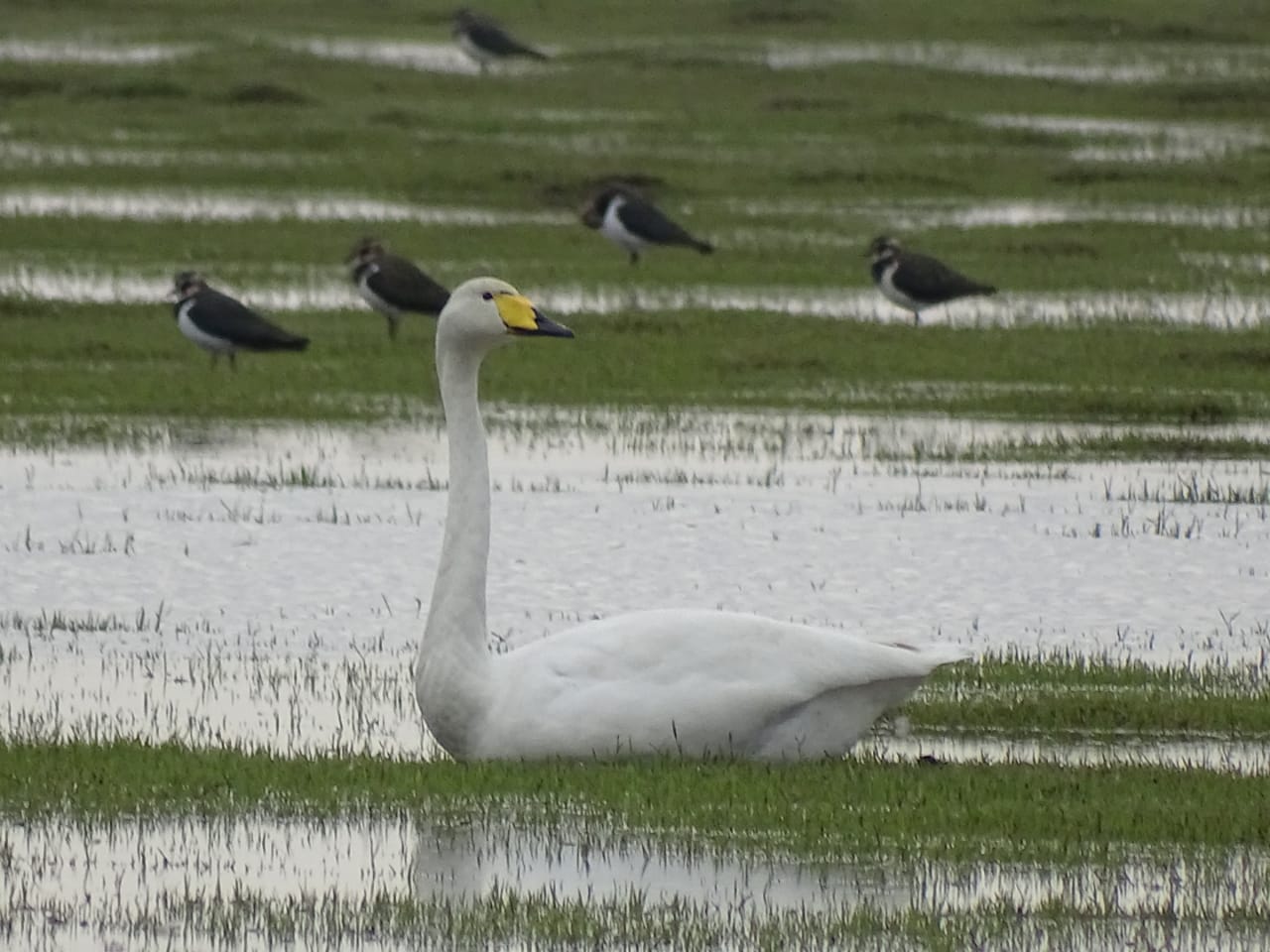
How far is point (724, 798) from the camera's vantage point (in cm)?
810

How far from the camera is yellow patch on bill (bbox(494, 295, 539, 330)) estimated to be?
29.8 feet

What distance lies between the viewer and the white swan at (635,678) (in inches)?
338

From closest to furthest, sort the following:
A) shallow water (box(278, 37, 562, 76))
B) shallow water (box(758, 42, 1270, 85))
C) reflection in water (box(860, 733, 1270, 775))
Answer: reflection in water (box(860, 733, 1270, 775)), shallow water (box(278, 37, 562, 76)), shallow water (box(758, 42, 1270, 85))

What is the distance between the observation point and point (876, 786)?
27.3 feet

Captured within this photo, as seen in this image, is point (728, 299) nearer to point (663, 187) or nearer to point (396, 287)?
point (396, 287)

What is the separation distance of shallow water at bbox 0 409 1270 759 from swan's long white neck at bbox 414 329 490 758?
695 mm

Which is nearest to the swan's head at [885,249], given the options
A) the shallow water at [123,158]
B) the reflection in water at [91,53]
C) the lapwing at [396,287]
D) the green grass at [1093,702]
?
the lapwing at [396,287]

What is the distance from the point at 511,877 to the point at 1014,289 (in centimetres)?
1805

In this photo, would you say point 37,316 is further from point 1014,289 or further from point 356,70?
point 356,70

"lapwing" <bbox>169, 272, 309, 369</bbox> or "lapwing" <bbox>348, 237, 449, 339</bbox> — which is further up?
"lapwing" <bbox>348, 237, 449, 339</bbox>

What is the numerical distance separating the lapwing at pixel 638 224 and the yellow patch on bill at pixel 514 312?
16.6m

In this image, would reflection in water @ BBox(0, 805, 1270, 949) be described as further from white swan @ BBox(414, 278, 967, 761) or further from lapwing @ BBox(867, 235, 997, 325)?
lapwing @ BBox(867, 235, 997, 325)

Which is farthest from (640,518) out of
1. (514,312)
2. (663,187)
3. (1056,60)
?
(1056,60)

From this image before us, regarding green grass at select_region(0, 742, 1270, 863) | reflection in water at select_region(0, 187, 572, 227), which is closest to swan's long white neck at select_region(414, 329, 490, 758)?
green grass at select_region(0, 742, 1270, 863)
